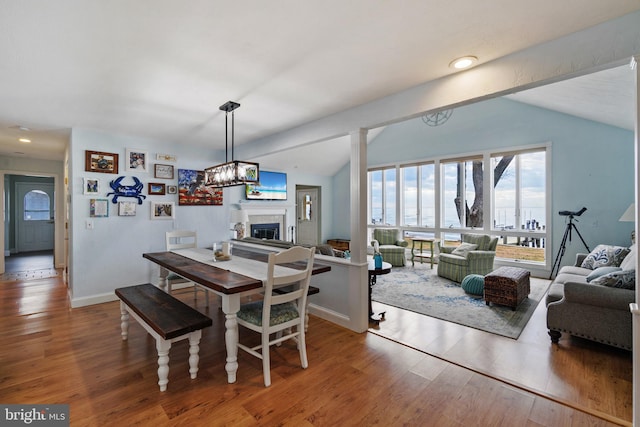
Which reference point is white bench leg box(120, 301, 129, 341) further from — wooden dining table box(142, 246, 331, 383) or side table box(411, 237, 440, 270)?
side table box(411, 237, 440, 270)

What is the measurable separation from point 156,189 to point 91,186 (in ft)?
2.55

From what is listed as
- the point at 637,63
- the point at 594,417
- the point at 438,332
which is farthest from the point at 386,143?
the point at 594,417

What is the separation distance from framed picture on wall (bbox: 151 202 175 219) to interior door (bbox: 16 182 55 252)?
20.3 feet

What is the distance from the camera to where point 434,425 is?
66.3 inches

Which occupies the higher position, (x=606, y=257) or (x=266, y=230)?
(x=266, y=230)

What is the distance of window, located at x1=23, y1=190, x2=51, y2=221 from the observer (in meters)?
7.80

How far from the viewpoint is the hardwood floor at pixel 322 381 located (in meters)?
1.76

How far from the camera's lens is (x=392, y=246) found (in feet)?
20.7

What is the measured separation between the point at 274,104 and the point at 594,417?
11.1ft

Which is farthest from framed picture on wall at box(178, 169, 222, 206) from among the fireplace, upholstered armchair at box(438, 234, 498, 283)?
upholstered armchair at box(438, 234, 498, 283)

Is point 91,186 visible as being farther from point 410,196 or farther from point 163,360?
point 410,196

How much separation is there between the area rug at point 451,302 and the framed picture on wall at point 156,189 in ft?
11.7

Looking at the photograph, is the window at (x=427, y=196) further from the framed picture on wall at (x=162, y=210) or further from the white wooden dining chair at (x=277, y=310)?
the framed picture on wall at (x=162, y=210)

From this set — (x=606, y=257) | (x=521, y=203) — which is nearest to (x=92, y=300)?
(x=606, y=257)
